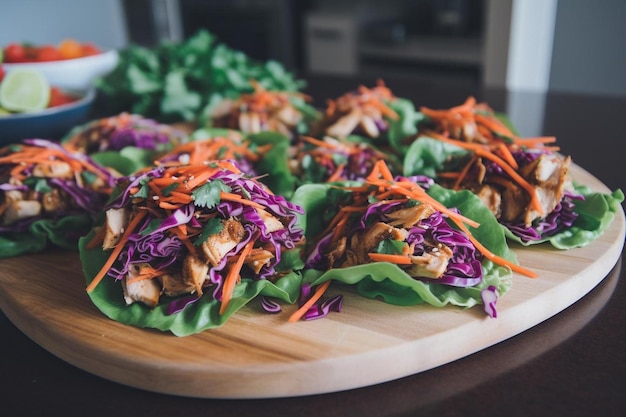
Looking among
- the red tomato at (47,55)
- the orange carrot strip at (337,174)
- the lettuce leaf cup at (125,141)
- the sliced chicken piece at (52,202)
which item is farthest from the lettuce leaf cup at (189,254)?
the red tomato at (47,55)

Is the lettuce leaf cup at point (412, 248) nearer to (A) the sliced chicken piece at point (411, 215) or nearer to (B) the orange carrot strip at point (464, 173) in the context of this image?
(A) the sliced chicken piece at point (411, 215)

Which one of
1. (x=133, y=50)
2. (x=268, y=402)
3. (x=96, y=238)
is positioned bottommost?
(x=268, y=402)

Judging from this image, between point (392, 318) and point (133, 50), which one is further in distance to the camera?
point (133, 50)

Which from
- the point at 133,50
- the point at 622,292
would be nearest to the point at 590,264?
the point at 622,292

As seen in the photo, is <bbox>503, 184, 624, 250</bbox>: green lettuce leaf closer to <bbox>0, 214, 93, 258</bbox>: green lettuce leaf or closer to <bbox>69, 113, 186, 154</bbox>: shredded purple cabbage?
<bbox>0, 214, 93, 258</bbox>: green lettuce leaf

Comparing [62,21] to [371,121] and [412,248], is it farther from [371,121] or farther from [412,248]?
[412,248]

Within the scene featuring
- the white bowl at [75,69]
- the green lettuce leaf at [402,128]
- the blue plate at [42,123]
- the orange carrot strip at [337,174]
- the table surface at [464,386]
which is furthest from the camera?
the white bowl at [75,69]

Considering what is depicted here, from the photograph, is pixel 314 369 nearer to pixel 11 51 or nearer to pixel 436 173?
pixel 436 173
